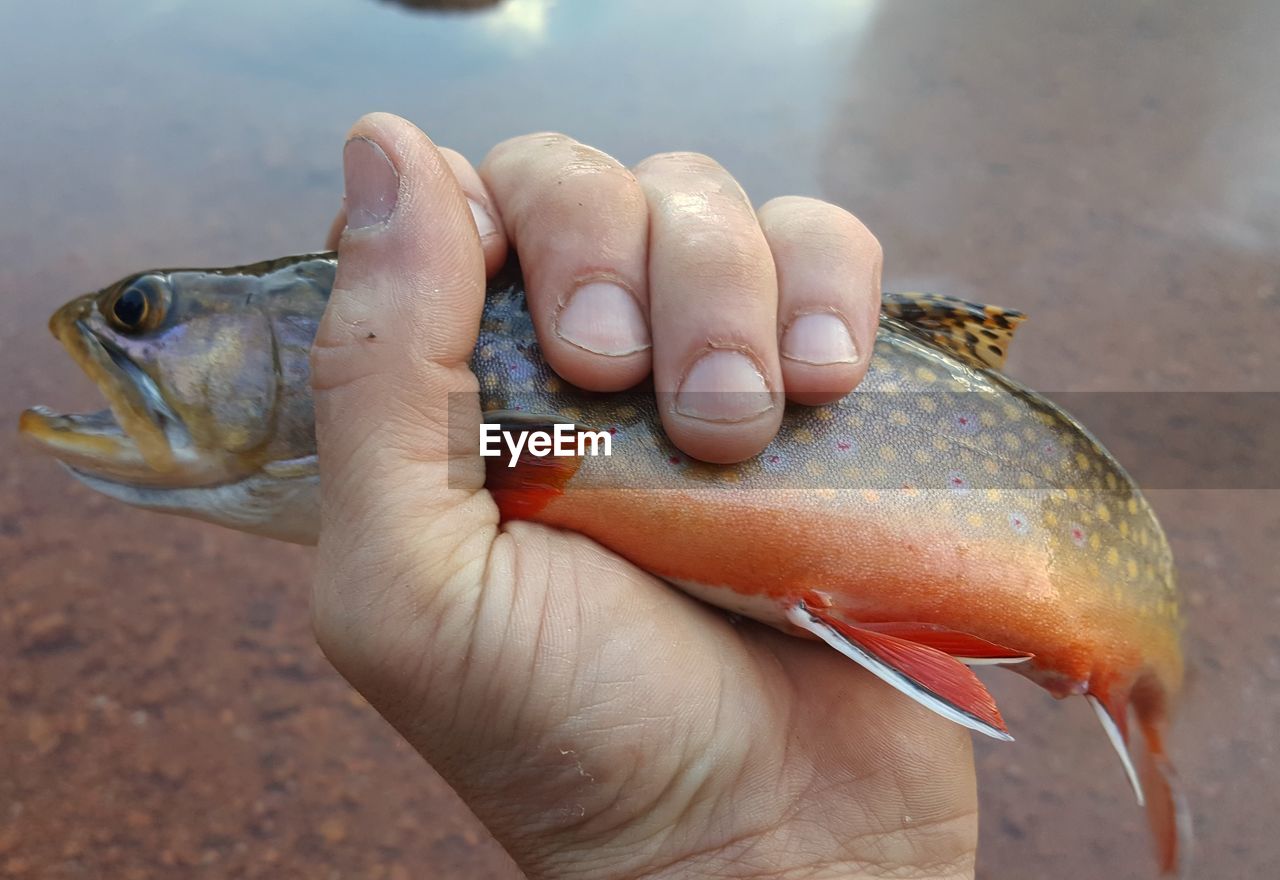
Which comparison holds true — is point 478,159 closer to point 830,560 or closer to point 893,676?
point 830,560

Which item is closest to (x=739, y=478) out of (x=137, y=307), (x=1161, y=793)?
(x=137, y=307)

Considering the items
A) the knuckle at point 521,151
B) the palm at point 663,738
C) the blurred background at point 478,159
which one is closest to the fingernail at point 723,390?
the palm at point 663,738

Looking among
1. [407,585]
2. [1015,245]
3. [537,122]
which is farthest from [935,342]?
[537,122]

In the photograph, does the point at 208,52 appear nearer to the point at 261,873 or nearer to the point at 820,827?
the point at 261,873

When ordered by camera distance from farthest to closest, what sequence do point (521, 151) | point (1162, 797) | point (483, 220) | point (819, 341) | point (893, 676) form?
point (1162, 797) < point (521, 151) < point (483, 220) < point (819, 341) < point (893, 676)

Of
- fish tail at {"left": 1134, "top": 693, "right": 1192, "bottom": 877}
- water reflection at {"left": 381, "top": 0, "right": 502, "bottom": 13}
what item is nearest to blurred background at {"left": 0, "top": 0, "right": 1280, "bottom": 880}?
water reflection at {"left": 381, "top": 0, "right": 502, "bottom": 13}

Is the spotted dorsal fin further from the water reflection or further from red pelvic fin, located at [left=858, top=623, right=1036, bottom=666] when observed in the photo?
the water reflection

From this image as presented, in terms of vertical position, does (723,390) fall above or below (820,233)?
below

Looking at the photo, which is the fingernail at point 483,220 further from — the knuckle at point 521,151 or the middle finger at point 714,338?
Result: the middle finger at point 714,338
